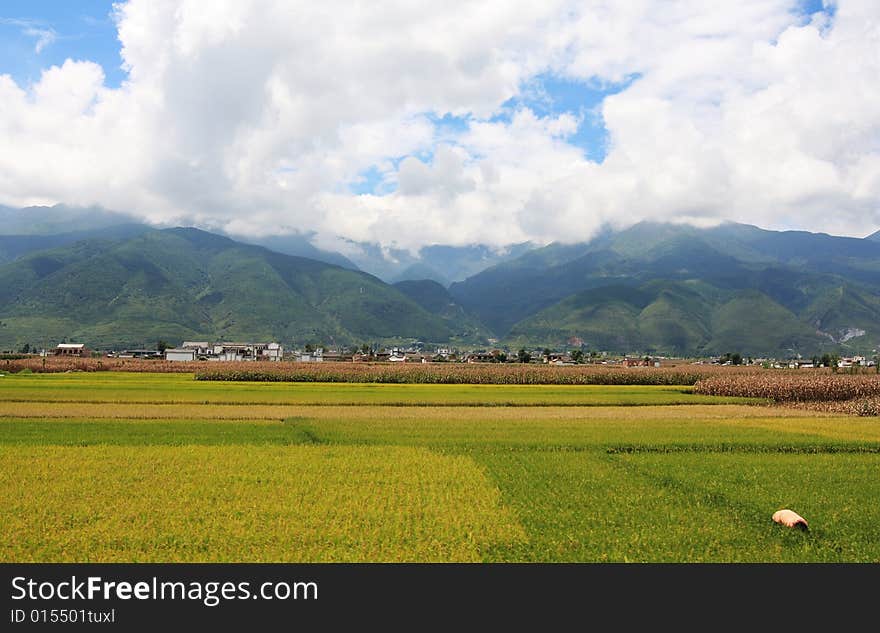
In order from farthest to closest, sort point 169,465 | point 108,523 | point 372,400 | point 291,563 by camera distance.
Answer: point 372,400 < point 169,465 < point 108,523 < point 291,563

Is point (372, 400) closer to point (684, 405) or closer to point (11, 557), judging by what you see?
point (684, 405)

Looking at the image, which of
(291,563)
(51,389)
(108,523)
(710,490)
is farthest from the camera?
(51,389)

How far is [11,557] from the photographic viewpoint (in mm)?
11172

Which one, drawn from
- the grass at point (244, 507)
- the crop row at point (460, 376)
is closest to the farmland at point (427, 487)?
the grass at point (244, 507)

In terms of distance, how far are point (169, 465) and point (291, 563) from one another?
10.4m

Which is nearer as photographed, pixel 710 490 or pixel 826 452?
pixel 710 490

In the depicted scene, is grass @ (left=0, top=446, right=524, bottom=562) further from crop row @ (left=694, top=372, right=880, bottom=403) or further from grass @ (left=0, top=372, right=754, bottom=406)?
crop row @ (left=694, top=372, right=880, bottom=403)

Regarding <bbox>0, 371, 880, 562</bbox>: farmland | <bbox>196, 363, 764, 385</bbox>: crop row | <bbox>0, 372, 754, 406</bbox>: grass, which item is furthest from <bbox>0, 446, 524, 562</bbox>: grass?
<bbox>196, 363, 764, 385</bbox>: crop row

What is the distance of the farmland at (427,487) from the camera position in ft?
39.5

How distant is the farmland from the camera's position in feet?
39.5

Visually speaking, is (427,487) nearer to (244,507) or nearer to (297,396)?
(244,507)

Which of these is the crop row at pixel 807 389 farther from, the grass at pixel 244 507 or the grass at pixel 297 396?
the grass at pixel 244 507

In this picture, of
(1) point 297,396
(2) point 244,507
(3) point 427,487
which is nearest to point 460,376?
(1) point 297,396

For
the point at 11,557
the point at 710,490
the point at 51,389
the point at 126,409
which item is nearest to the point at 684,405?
the point at 710,490
